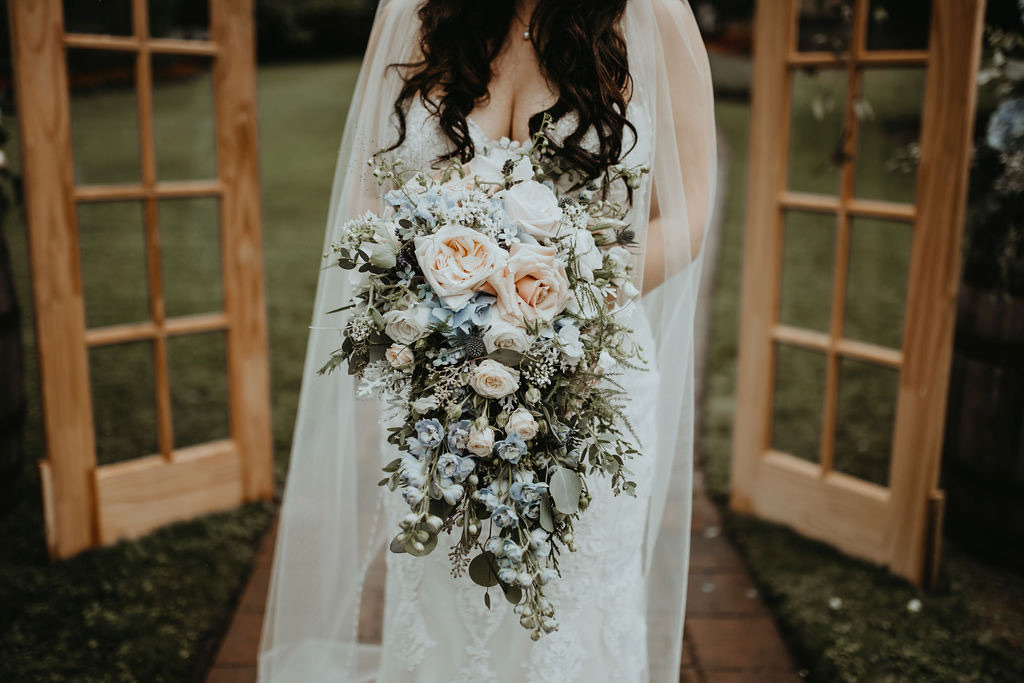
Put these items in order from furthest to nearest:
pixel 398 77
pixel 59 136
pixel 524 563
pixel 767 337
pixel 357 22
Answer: pixel 357 22, pixel 767 337, pixel 59 136, pixel 398 77, pixel 524 563

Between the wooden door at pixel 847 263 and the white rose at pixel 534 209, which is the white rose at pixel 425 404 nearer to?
the white rose at pixel 534 209

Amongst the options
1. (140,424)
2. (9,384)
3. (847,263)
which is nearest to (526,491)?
(847,263)

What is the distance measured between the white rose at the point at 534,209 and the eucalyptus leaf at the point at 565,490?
412mm

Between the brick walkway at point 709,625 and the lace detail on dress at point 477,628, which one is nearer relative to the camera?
the lace detail on dress at point 477,628

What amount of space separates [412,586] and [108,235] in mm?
6974

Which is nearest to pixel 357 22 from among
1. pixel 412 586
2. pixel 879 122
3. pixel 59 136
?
pixel 879 122

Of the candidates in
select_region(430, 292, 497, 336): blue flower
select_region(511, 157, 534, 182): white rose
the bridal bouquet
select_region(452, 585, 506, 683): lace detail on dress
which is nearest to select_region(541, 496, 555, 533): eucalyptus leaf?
the bridal bouquet

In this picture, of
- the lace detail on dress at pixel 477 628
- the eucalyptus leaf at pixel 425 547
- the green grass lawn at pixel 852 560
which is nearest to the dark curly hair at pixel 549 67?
the eucalyptus leaf at pixel 425 547

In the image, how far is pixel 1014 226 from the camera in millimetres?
2969

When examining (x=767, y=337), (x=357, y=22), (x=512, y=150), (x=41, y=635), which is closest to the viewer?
(x=512, y=150)

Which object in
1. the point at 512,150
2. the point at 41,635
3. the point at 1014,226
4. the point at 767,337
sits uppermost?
the point at 512,150

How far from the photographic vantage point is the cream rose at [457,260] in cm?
140

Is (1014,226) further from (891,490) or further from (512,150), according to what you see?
(512,150)

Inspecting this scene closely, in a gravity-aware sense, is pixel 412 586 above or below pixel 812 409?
above
